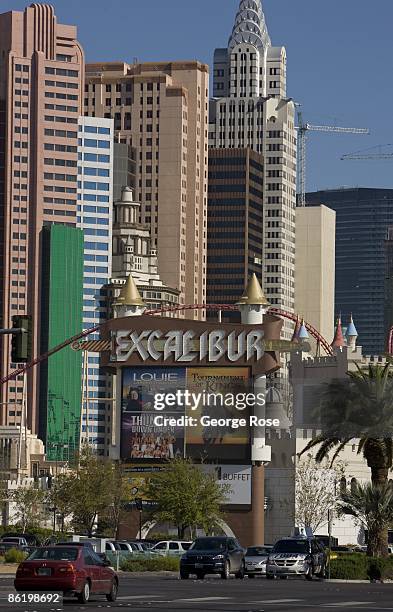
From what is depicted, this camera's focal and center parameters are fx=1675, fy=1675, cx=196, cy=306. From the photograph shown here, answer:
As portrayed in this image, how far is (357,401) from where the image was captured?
3489 inches

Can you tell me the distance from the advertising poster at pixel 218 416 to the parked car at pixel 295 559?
196 feet

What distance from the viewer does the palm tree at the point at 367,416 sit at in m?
85.9

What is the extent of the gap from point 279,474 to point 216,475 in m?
13.1

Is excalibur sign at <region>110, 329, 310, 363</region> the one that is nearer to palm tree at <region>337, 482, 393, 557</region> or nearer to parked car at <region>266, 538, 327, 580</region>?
palm tree at <region>337, 482, 393, 557</region>

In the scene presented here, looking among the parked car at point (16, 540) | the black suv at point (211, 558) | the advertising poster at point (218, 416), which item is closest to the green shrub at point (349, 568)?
the black suv at point (211, 558)

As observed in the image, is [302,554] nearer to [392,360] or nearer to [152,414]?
[392,360]

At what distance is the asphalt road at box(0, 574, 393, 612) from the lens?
47.1m

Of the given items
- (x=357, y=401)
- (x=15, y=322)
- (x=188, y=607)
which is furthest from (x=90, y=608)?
(x=357, y=401)

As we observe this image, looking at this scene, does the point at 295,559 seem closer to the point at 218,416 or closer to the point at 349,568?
the point at 349,568

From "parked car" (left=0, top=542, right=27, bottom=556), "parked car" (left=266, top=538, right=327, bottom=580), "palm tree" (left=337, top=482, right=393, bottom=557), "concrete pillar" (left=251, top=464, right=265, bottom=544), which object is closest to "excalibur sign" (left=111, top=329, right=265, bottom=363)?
"concrete pillar" (left=251, top=464, right=265, bottom=544)

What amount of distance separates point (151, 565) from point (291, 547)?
12676 mm

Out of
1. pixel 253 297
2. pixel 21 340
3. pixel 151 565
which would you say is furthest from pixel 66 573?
pixel 253 297

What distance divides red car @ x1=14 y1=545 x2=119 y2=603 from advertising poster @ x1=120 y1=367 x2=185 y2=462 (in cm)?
8470

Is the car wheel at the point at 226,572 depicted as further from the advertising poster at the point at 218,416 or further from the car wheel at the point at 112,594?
the advertising poster at the point at 218,416
